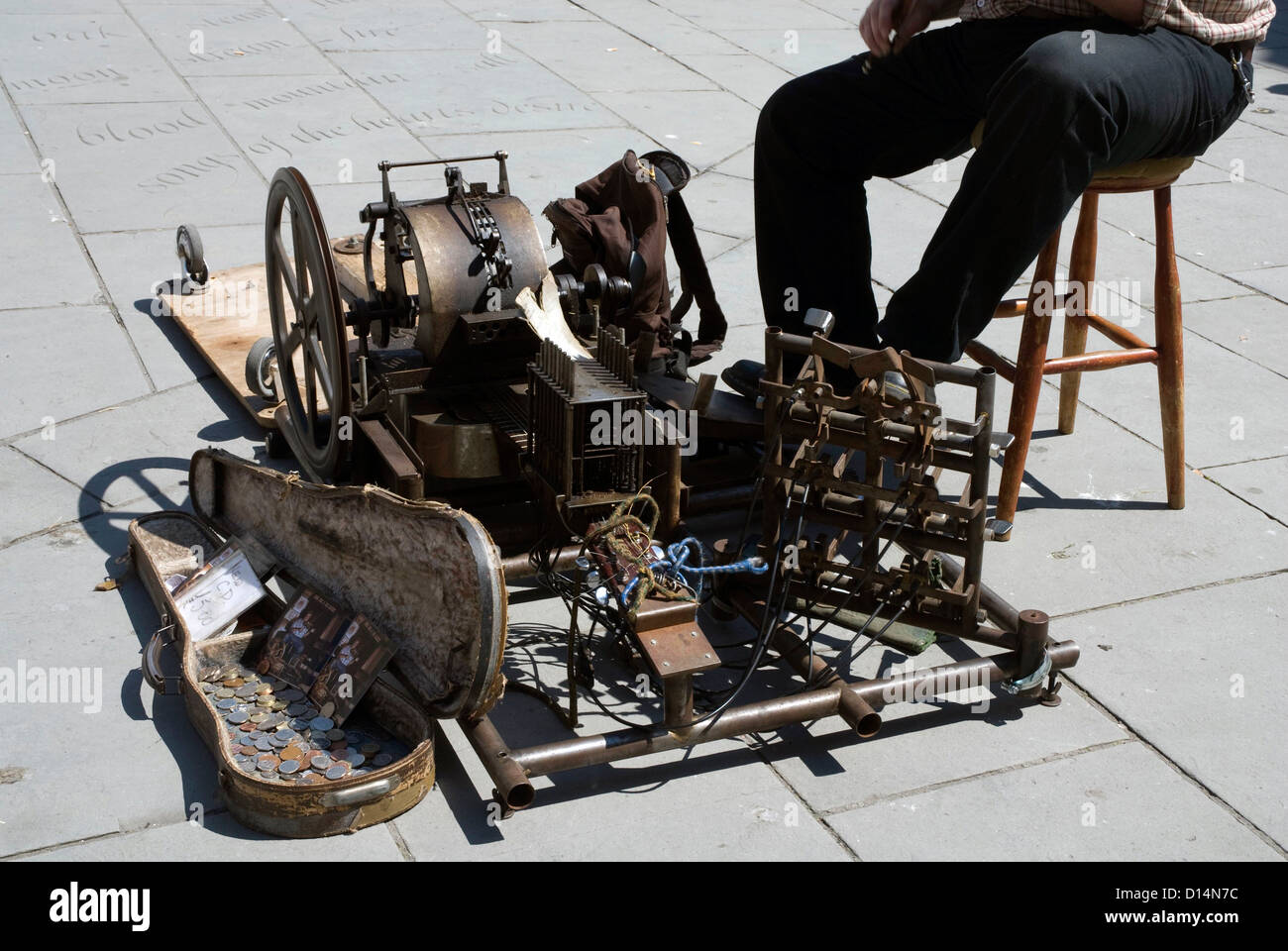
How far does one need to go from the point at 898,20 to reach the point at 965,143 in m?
0.34

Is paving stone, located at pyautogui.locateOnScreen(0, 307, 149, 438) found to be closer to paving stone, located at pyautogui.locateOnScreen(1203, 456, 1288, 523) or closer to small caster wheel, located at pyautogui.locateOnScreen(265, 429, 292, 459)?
small caster wheel, located at pyautogui.locateOnScreen(265, 429, 292, 459)

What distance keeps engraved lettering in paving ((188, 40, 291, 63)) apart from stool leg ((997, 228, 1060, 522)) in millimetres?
4739

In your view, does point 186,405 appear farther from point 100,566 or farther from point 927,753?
point 927,753

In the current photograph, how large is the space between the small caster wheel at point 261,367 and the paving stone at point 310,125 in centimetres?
183

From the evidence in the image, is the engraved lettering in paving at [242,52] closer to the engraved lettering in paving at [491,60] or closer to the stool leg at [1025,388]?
the engraved lettering in paving at [491,60]

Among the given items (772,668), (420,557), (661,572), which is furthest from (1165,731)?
(420,557)

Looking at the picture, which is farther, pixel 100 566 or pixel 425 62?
pixel 425 62

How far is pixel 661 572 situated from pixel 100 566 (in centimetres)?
132

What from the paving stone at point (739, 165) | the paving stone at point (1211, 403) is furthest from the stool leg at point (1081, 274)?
the paving stone at point (739, 165)

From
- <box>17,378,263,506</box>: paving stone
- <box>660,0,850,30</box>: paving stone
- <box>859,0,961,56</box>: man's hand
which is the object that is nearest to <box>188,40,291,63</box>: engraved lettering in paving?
<box>660,0,850,30</box>: paving stone

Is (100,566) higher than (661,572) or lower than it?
lower

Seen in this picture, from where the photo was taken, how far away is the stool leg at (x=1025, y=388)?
3197 millimetres

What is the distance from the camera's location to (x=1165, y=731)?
2.68 metres

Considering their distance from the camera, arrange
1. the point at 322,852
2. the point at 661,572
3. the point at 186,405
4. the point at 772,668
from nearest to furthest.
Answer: the point at 322,852
the point at 661,572
the point at 772,668
the point at 186,405
